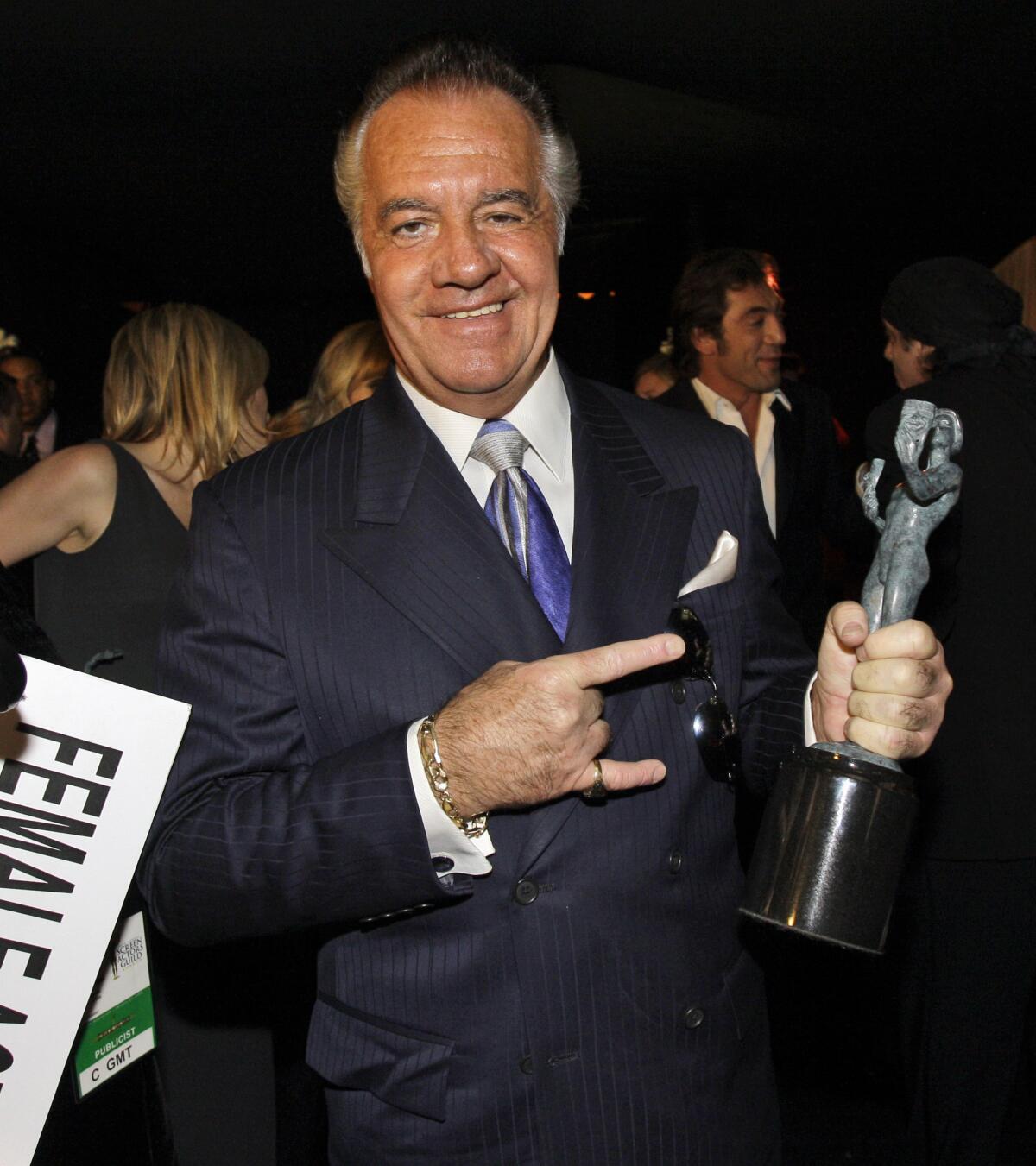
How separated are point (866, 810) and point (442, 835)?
20.6 inches

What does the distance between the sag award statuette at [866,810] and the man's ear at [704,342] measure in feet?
11.2

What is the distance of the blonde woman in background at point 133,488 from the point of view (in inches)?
116

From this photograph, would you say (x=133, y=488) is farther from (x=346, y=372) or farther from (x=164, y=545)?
(x=346, y=372)

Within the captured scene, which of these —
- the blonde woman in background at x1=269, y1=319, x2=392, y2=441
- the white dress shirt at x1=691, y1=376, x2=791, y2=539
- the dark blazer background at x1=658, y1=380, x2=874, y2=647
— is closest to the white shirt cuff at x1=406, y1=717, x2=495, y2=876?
the blonde woman in background at x1=269, y1=319, x2=392, y2=441

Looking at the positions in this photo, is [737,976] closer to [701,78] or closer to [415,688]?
[415,688]

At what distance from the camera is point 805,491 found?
4199 millimetres

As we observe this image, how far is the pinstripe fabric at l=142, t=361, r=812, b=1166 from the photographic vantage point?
138 centimetres

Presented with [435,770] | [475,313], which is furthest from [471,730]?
[475,313]

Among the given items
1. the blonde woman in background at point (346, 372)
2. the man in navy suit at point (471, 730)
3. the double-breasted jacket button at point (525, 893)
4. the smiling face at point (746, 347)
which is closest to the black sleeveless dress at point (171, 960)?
the blonde woman in background at point (346, 372)

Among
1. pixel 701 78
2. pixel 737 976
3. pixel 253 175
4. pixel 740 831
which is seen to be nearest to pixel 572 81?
pixel 701 78

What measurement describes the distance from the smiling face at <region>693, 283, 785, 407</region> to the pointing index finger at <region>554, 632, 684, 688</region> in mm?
3227

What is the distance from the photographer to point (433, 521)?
59.2 inches

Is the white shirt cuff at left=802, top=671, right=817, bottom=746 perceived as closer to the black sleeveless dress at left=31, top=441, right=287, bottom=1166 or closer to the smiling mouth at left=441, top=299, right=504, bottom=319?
the smiling mouth at left=441, top=299, right=504, bottom=319

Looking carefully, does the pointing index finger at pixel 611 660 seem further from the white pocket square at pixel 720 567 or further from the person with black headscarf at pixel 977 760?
the person with black headscarf at pixel 977 760
